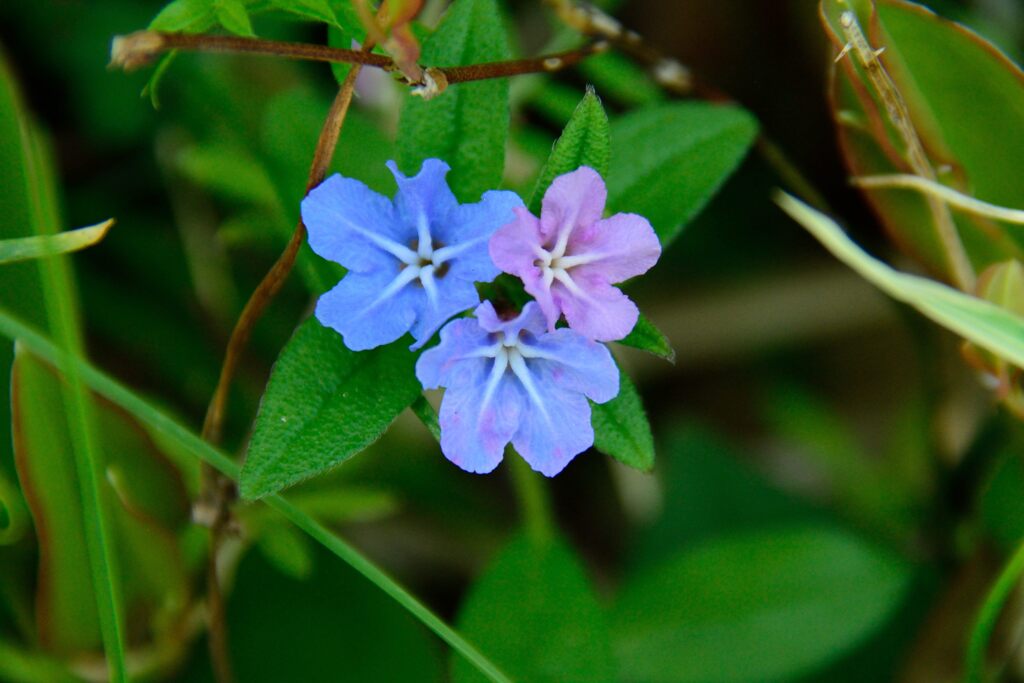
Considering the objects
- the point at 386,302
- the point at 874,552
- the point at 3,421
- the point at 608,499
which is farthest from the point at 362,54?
the point at 608,499

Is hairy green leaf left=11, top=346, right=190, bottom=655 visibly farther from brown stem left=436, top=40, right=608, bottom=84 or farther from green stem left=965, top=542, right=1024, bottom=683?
green stem left=965, top=542, right=1024, bottom=683

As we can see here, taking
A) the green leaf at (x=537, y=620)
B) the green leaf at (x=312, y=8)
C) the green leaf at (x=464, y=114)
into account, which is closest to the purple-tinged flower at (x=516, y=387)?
the green leaf at (x=464, y=114)

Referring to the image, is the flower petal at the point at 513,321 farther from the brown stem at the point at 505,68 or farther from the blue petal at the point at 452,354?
the brown stem at the point at 505,68

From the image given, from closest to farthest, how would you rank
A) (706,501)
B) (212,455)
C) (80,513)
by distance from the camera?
(212,455) < (80,513) < (706,501)

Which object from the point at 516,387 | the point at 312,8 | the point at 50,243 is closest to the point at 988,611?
the point at 516,387

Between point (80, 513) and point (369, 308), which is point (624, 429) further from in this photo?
point (80, 513)

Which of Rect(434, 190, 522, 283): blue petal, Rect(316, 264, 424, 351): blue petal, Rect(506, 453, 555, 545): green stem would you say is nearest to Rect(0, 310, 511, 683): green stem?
Rect(316, 264, 424, 351): blue petal

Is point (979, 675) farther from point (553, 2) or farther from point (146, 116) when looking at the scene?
point (146, 116)
